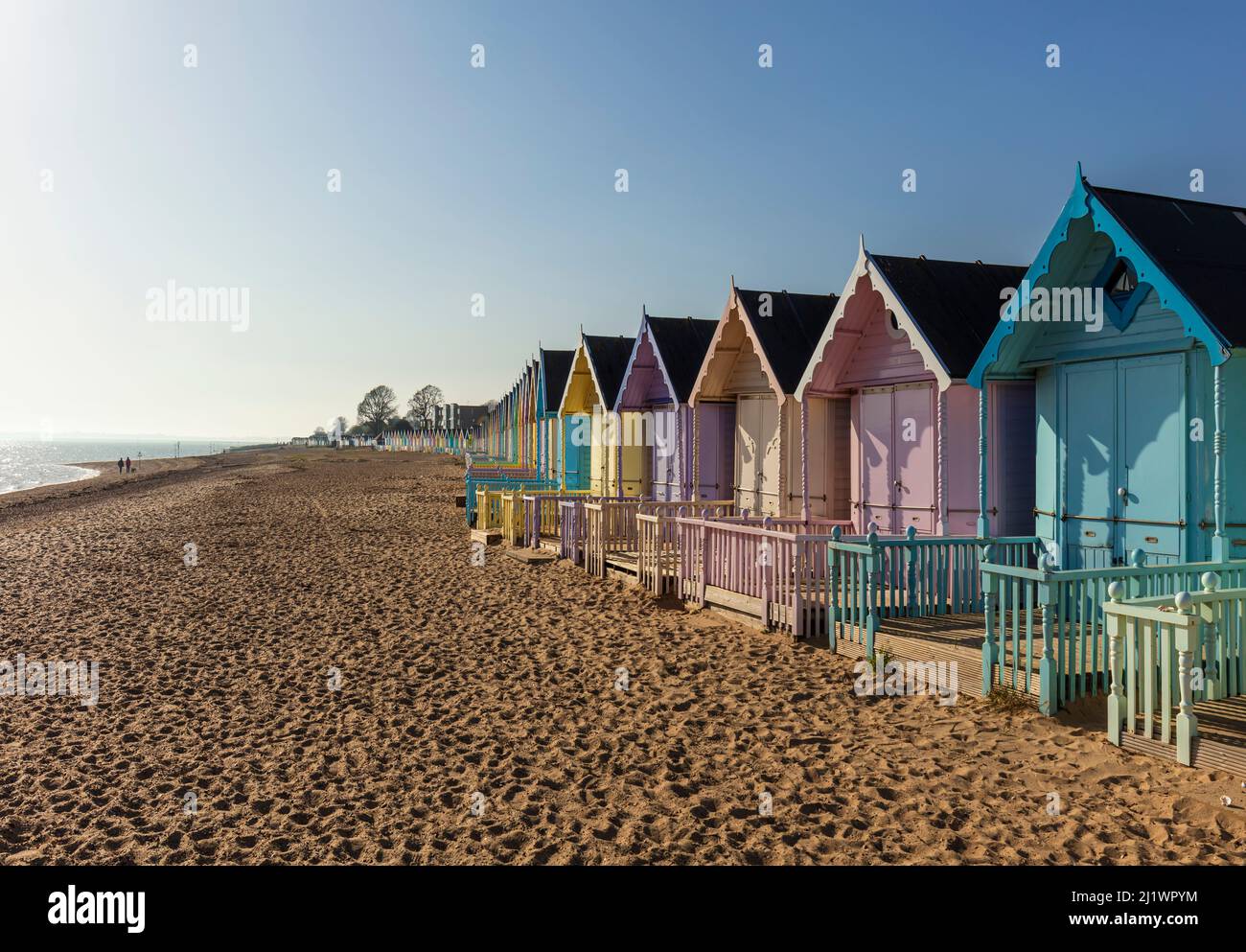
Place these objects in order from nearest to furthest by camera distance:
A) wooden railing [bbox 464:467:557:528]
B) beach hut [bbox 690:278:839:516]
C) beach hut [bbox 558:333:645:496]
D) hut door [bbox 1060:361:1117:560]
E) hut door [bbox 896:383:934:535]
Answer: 1. hut door [bbox 1060:361:1117:560]
2. hut door [bbox 896:383:934:535]
3. beach hut [bbox 690:278:839:516]
4. beach hut [bbox 558:333:645:496]
5. wooden railing [bbox 464:467:557:528]

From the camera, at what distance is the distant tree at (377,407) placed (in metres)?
182

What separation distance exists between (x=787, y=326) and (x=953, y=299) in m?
3.57

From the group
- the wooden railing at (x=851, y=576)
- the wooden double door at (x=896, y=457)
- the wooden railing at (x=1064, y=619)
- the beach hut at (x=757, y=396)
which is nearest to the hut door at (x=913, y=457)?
the wooden double door at (x=896, y=457)

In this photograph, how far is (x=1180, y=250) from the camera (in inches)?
316

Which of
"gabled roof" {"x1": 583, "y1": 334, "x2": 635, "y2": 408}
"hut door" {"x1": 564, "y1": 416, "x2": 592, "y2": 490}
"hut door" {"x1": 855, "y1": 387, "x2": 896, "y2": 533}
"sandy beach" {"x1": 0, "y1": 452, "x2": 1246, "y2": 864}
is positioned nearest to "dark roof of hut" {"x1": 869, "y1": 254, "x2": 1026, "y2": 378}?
"hut door" {"x1": 855, "y1": 387, "x2": 896, "y2": 533}

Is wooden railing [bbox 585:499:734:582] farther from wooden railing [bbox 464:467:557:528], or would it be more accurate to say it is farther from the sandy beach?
wooden railing [bbox 464:467:557:528]

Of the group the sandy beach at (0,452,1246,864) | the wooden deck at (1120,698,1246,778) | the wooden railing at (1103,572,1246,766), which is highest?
the wooden railing at (1103,572,1246,766)

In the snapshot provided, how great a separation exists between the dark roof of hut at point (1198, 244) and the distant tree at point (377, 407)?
18170 cm

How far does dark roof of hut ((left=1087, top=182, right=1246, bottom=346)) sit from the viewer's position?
24.7 ft

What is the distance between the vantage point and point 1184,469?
26.7 feet

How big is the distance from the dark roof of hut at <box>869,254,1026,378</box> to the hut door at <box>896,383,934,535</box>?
98 cm

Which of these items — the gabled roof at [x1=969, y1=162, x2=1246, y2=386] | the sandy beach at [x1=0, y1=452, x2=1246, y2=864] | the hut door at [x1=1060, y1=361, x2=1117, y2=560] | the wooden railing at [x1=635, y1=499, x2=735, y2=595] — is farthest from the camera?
the wooden railing at [x1=635, y1=499, x2=735, y2=595]
